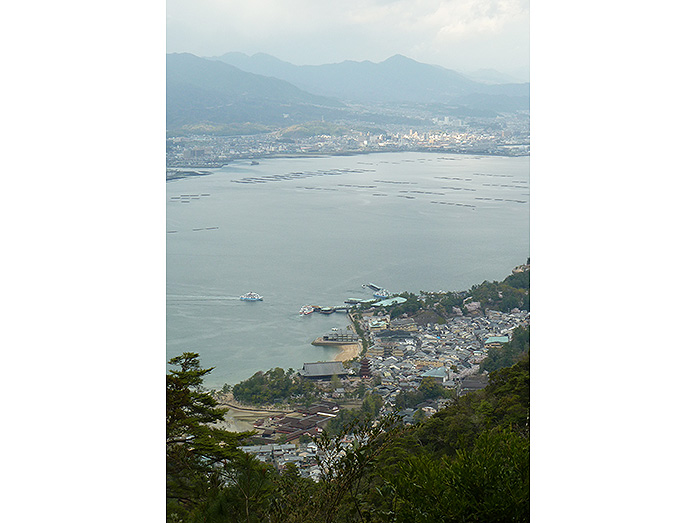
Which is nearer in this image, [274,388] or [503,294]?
[274,388]

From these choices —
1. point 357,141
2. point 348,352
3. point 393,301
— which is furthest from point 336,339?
point 357,141

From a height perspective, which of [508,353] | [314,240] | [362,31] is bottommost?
[508,353]

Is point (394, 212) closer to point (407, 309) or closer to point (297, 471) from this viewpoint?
point (407, 309)

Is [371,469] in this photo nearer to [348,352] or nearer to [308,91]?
[348,352]

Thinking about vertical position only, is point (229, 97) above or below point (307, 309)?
above

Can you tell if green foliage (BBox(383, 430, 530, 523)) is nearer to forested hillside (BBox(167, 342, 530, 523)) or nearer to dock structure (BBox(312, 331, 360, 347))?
forested hillside (BBox(167, 342, 530, 523))

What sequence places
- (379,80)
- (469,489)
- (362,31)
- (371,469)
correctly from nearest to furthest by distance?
1. (469,489)
2. (371,469)
3. (362,31)
4. (379,80)
